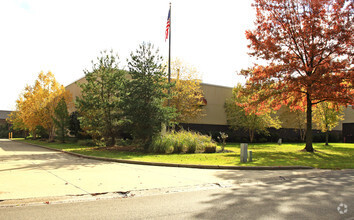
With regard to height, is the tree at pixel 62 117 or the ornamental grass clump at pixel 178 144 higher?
the tree at pixel 62 117

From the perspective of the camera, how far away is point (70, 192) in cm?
659

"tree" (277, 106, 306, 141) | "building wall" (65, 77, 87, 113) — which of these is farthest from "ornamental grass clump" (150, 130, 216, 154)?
"tree" (277, 106, 306, 141)

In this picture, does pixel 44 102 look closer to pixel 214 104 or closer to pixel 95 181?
pixel 214 104

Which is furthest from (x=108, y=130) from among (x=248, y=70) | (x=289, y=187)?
(x=289, y=187)

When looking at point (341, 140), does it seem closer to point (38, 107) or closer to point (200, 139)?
point (200, 139)

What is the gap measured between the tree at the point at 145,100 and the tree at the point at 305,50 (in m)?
6.47

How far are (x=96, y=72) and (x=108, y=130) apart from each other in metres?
4.75

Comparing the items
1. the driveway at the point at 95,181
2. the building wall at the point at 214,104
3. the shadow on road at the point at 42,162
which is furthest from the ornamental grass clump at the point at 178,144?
the building wall at the point at 214,104

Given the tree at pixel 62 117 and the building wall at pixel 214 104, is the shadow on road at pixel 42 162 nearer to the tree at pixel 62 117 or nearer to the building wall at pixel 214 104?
the tree at pixel 62 117

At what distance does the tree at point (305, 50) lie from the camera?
1652 cm

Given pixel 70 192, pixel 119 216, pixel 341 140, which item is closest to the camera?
pixel 119 216

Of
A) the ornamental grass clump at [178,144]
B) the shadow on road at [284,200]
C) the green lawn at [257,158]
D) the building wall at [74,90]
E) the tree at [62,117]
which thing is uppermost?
the building wall at [74,90]

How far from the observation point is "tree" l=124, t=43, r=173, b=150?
1808 cm

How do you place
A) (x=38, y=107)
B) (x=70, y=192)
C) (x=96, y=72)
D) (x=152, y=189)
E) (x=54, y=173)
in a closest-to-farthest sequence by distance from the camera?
1. (x=70, y=192)
2. (x=152, y=189)
3. (x=54, y=173)
4. (x=96, y=72)
5. (x=38, y=107)
